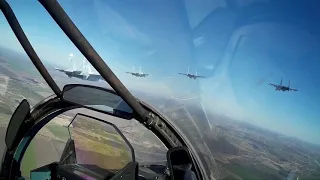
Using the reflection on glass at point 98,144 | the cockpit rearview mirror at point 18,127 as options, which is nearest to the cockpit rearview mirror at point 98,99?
the reflection on glass at point 98,144

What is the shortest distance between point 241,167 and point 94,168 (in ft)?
6.02

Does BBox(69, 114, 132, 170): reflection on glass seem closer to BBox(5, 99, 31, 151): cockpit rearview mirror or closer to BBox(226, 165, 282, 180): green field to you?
BBox(5, 99, 31, 151): cockpit rearview mirror

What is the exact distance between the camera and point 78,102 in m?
1.51

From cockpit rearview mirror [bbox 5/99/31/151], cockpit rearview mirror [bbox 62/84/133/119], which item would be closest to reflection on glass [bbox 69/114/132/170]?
cockpit rearview mirror [bbox 62/84/133/119]

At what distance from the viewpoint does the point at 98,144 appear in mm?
1521

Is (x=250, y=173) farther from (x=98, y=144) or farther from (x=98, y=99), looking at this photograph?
(x=98, y=99)

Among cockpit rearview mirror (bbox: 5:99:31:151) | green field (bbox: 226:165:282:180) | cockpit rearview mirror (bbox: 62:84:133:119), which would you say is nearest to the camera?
cockpit rearview mirror (bbox: 62:84:133:119)

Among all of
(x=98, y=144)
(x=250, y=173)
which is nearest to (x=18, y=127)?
(x=98, y=144)

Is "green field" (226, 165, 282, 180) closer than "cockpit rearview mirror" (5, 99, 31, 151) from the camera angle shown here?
No

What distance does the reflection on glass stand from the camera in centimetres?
141

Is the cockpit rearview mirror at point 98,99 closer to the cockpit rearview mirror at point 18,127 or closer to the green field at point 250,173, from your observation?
the cockpit rearview mirror at point 18,127

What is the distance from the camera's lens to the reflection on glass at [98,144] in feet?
4.64

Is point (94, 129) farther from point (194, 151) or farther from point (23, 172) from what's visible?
point (23, 172)

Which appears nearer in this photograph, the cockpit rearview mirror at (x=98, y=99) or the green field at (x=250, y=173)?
the cockpit rearview mirror at (x=98, y=99)
